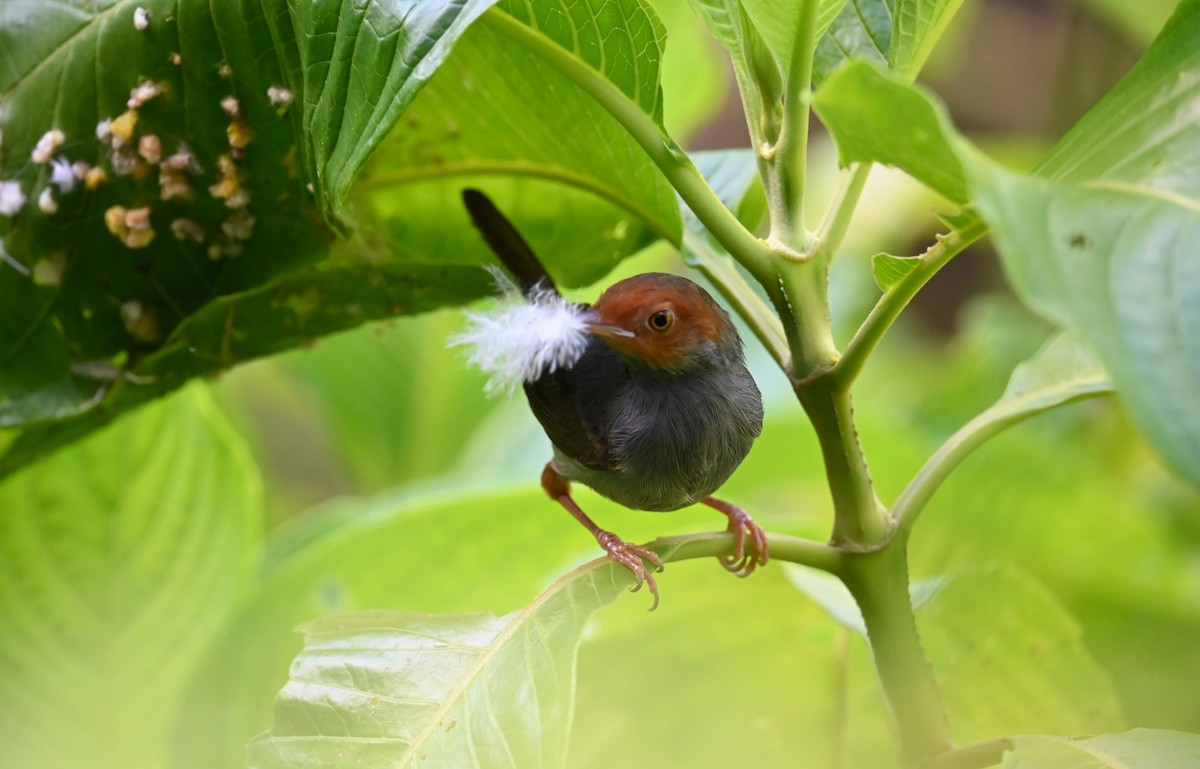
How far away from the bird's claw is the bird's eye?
0.25m

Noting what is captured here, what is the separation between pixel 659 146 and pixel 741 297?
0.89 feet

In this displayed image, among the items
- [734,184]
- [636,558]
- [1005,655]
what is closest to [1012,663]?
[1005,655]

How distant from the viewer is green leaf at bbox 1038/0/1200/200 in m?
0.80

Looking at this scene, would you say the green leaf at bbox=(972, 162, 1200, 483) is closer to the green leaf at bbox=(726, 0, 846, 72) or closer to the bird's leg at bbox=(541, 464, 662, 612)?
the green leaf at bbox=(726, 0, 846, 72)

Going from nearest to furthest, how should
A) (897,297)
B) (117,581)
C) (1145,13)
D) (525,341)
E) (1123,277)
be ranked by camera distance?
1. (1123,277)
2. (897,297)
3. (525,341)
4. (117,581)
5. (1145,13)

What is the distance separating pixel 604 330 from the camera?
1.12 metres

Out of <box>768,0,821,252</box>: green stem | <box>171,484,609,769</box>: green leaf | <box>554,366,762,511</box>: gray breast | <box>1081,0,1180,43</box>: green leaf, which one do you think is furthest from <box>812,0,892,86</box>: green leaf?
<box>1081,0,1180,43</box>: green leaf

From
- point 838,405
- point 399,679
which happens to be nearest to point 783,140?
point 838,405

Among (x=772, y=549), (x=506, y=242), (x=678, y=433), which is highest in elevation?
(x=506, y=242)

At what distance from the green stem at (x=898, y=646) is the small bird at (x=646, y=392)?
0.12 meters

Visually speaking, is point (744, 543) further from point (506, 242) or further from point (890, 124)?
point (890, 124)

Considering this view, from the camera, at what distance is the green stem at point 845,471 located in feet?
3.38

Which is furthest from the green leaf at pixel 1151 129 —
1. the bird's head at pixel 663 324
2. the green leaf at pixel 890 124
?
the bird's head at pixel 663 324

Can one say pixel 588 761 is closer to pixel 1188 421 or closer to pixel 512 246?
pixel 512 246
